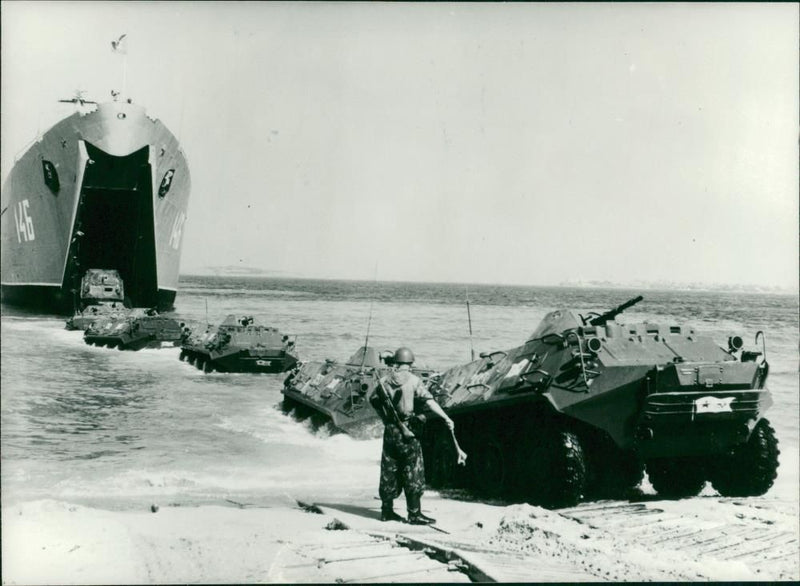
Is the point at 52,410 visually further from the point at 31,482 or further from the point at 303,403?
the point at 303,403

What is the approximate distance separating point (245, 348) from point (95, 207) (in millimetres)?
9392

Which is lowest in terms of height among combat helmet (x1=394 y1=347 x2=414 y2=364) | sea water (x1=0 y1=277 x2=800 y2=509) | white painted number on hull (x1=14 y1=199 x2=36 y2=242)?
sea water (x1=0 y1=277 x2=800 y2=509)

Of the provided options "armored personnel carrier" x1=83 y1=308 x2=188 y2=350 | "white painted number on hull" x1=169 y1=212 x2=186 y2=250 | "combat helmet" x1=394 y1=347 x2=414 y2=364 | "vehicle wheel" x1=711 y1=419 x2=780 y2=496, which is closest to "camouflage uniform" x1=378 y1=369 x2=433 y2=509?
"combat helmet" x1=394 y1=347 x2=414 y2=364

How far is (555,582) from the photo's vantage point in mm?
5184

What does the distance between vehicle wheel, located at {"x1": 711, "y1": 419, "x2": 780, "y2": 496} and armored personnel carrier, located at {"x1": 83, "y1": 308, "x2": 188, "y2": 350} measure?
1589cm

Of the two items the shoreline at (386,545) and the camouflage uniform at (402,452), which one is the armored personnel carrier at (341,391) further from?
the shoreline at (386,545)

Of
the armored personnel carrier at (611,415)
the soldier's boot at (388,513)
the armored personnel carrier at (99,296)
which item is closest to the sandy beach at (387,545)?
the soldier's boot at (388,513)

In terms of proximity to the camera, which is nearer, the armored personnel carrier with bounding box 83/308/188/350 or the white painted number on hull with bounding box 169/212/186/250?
the armored personnel carrier with bounding box 83/308/188/350

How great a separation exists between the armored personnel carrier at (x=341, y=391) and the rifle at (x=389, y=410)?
4480 millimetres

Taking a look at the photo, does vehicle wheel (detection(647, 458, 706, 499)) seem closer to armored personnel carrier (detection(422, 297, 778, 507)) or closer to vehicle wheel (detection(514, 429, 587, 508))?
armored personnel carrier (detection(422, 297, 778, 507))

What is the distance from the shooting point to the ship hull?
24172 millimetres

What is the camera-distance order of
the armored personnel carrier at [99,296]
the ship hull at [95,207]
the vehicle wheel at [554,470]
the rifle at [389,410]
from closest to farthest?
the rifle at [389,410], the vehicle wheel at [554,470], the ship hull at [95,207], the armored personnel carrier at [99,296]

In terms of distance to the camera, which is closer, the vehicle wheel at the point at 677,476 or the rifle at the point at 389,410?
the rifle at the point at 389,410

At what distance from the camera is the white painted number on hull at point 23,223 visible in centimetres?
2566
